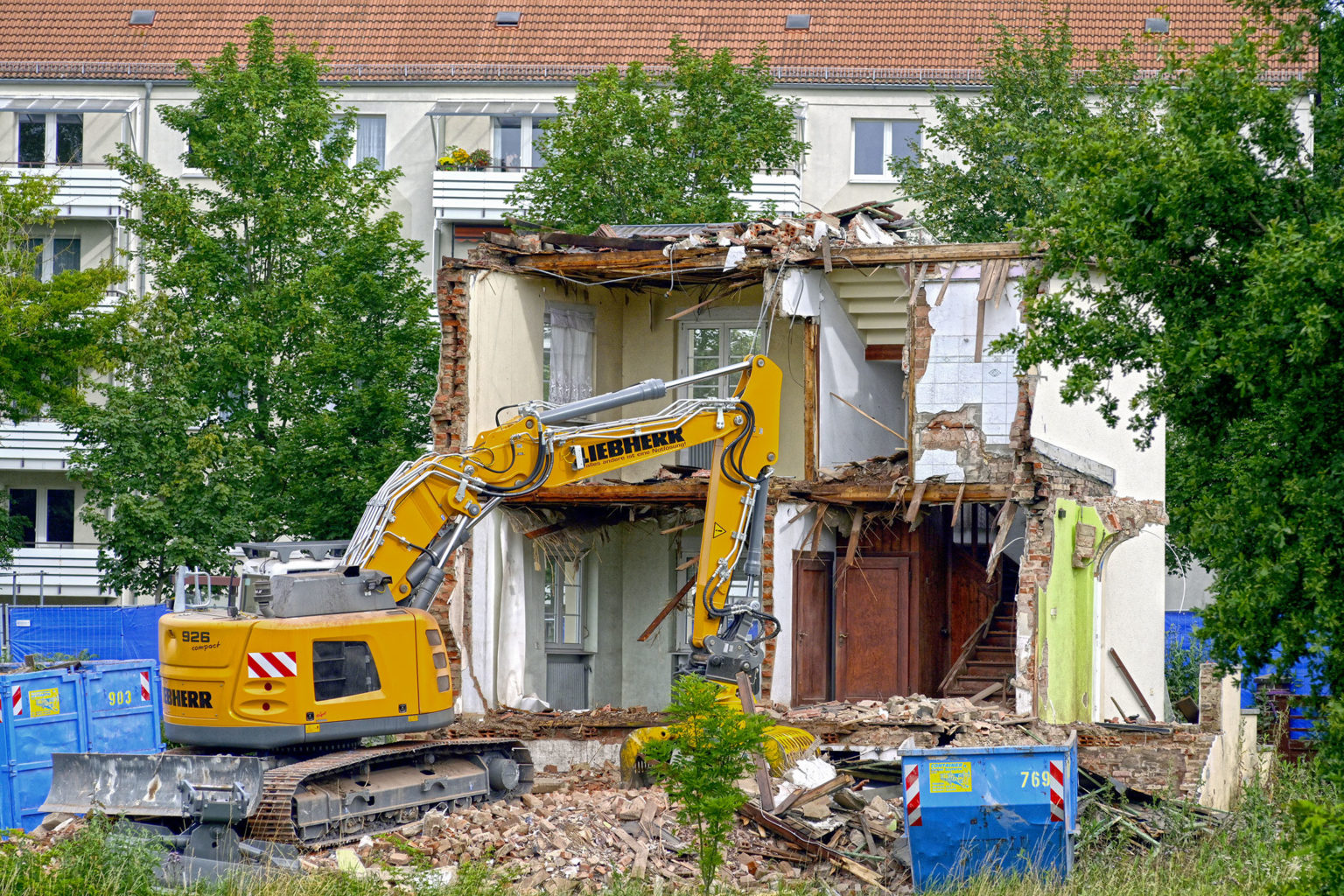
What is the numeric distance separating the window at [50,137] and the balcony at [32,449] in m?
6.84

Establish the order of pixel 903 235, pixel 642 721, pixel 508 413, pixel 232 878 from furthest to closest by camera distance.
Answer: pixel 903 235
pixel 508 413
pixel 642 721
pixel 232 878

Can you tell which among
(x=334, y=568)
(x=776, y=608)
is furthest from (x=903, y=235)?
(x=334, y=568)

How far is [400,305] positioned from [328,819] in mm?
12651

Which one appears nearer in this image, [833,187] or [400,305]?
[400,305]

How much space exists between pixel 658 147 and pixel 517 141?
44.5 ft

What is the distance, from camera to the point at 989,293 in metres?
21.5

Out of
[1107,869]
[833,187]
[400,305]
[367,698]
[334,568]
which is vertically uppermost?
[833,187]

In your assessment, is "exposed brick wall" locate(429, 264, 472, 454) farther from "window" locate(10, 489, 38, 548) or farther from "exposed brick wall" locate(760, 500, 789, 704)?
"window" locate(10, 489, 38, 548)

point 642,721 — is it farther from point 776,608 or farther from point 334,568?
point 334,568

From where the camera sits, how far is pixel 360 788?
48.9 feet

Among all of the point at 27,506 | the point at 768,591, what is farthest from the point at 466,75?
the point at 768,591

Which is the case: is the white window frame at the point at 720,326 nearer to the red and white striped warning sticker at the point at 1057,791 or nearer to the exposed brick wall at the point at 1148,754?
the exposed brick wall at the point at 1148,754

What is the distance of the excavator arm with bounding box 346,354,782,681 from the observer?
15469mm

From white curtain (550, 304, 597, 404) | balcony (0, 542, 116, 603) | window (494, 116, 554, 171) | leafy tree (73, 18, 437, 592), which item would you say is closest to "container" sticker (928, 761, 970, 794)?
white curtain (550, 304, 597, 404)
